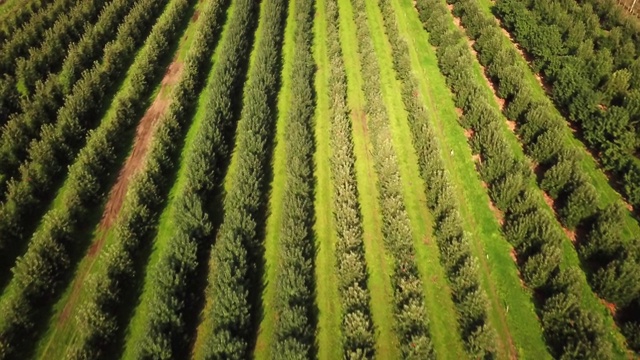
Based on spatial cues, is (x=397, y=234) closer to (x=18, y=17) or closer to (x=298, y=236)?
(x=298, y=236)

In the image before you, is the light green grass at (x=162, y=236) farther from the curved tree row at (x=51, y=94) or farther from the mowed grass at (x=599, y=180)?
the mowed grass at (x=599, y=180)

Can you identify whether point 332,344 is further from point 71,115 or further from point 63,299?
point 71,115

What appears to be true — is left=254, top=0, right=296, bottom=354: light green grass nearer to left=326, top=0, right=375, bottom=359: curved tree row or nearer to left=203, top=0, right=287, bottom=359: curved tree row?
left=203, top=0, right=287, bottom=359: curved tree row

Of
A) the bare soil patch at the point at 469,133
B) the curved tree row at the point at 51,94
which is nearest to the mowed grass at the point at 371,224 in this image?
the bare soil patch at the point at 469,133

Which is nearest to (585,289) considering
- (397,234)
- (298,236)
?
(397,234)

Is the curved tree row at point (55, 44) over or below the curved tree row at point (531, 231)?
over

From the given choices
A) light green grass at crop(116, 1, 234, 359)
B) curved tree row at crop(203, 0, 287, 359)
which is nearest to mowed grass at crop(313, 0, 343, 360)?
curved tree row at crop(203, 0, 287, 359)
